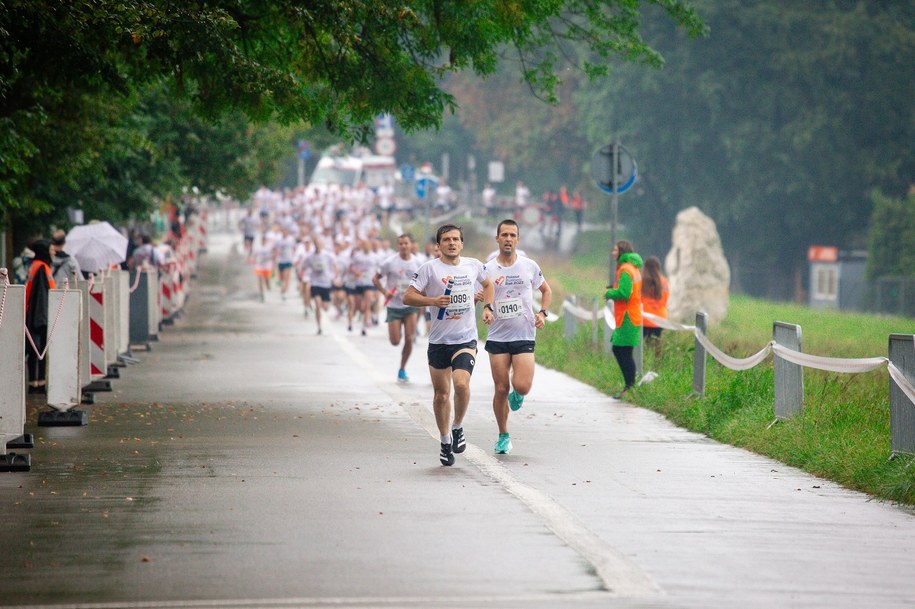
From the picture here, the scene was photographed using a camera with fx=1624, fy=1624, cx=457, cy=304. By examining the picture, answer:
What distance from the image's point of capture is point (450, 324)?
1222 centimetres

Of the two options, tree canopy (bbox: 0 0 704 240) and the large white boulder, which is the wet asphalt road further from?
the large white boulder

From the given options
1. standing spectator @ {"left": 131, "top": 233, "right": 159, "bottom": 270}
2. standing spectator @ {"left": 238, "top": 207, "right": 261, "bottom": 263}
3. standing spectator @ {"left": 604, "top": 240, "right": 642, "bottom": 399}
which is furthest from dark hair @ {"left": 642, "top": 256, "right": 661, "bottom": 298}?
standing spectator @ {"left": 238, "top": 207, "right": 261, "bottom": 263}

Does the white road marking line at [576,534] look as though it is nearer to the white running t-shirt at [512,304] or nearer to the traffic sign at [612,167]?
the white running t-shirt at [512,304]

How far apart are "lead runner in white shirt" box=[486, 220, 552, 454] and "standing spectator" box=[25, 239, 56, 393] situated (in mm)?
6339

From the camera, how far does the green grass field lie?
11.5 m

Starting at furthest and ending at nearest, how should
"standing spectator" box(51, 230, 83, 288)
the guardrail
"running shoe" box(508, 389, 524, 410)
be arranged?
"standing spectator" box(51, 230, 83, 288) → "running shoe" box(508, 389, 524, 410) → the guardrail

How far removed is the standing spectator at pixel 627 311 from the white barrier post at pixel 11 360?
7.14 meters

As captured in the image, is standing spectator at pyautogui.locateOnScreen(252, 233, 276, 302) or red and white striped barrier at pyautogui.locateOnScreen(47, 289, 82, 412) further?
standing spectator at pyautogui.locateOnScreen(252, 233, 276, 302)

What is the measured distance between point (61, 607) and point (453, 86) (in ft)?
243

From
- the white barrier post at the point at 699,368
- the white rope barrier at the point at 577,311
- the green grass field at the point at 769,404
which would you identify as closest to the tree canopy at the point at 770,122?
the green grass field at the point at 769,404

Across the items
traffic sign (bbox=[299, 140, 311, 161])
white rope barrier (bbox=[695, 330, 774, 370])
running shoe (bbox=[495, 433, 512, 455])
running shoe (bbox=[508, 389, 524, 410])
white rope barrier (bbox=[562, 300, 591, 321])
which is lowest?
running shoe (bbox=[495, 433, 512, 455])

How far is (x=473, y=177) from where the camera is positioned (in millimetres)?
91625

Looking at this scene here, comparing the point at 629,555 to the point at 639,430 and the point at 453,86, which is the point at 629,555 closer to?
the point at 639,430

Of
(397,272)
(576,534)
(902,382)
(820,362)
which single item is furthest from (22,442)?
(397,272)
